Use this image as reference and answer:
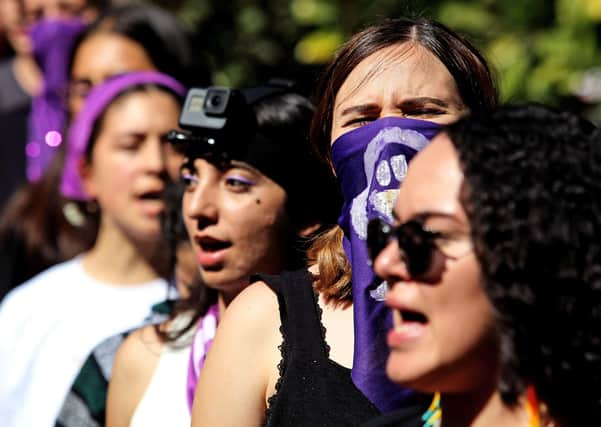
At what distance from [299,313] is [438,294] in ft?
2.63

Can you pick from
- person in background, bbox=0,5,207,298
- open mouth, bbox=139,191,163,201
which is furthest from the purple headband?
open mouth, bbox=139,191,163,201

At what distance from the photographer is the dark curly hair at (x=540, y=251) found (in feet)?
6.31

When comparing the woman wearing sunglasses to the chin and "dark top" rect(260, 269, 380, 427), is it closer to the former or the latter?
the chin

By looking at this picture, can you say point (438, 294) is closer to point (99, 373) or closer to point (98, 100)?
point (99, 373)

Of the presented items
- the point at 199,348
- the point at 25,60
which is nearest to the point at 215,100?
the point at 199,348

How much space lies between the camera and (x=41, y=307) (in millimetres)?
4668

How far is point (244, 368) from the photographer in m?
2.71

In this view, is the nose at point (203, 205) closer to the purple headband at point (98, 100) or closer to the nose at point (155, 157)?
the nose at point (155, 157)

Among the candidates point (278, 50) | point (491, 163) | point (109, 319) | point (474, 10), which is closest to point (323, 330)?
point (491, 163)

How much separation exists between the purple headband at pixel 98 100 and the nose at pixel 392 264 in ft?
9.47

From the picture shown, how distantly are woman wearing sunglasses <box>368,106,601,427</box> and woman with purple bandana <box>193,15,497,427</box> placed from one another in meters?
0.55

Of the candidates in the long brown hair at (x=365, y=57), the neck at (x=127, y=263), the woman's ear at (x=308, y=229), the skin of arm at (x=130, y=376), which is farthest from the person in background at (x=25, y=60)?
the long brown hair at (x=365, y=57)

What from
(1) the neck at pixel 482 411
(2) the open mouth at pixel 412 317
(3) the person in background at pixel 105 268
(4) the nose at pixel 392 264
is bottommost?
(3) the person in background at pixel 105 268

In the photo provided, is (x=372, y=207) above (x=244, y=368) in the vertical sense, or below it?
above
